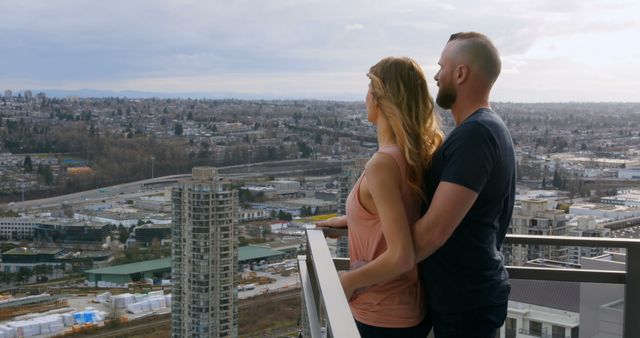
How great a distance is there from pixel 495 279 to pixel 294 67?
17.0 metres

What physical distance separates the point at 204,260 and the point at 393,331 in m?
10.6

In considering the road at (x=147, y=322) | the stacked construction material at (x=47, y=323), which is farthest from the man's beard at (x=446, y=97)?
the stacked construction material at (x=47, y=323)

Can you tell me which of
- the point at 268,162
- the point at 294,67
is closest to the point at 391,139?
the point at 268,162

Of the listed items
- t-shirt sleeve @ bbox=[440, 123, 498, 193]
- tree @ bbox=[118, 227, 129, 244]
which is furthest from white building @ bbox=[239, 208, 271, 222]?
t-shirt sleeve @ bbox=[440, 123, 498, 193]

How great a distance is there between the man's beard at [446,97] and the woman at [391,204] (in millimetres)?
24

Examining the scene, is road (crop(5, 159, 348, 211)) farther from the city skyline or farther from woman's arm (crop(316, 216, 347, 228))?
woman's arm (crop(316, 216, 347, 228))

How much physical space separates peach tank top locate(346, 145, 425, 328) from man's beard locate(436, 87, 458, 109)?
24 centimetres

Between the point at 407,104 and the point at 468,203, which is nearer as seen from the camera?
the point at 468,203

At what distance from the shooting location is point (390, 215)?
1.47 m

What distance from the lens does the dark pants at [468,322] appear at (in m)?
1.61

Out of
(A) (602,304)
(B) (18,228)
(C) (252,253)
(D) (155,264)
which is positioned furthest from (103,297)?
(A) (602,304)

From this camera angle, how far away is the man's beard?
5.17 feet

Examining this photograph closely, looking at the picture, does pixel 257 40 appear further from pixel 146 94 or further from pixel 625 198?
pixel 625 198

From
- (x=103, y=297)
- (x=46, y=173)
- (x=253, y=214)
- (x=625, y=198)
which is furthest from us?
(x=46, y=173)
